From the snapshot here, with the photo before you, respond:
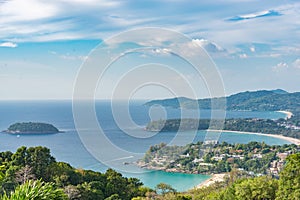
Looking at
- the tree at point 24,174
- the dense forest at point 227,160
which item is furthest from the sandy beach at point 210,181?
the tree at point 24,174

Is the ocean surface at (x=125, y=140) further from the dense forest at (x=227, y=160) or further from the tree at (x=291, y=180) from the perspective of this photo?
the tree at (x=291, y=180)

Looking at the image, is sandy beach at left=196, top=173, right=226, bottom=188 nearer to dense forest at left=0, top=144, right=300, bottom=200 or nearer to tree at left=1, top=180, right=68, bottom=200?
dense forest at left=0, top=144, right=300, bottom=200

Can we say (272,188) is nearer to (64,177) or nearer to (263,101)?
(64,177)

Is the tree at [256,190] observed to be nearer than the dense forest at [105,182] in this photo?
No

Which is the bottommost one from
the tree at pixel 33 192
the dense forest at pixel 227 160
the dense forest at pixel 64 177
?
the dense forest at pixel 227 160

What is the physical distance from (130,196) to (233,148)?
21.3m

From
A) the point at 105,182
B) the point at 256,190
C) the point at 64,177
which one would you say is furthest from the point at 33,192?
the point at 105,182

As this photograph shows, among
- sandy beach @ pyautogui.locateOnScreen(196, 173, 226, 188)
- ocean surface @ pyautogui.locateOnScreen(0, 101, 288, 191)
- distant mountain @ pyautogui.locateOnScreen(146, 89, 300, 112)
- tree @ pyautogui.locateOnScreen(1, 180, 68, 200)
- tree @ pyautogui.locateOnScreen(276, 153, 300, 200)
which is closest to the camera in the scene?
tree @ pyautogui.locateOnScreen(1, 180, 68, 200)

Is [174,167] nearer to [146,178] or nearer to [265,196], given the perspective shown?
[146,178]

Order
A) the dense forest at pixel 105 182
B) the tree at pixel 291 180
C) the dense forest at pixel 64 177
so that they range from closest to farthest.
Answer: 1. the tree at pixel 291 180
2. the dense forest at pixel 105 182
3. the dense forest at pixel 64 177

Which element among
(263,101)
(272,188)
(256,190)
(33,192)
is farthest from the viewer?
(263,101)

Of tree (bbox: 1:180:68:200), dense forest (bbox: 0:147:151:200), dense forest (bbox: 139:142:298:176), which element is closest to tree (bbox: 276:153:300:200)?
dense forest (bbox: 0:147:151:200)

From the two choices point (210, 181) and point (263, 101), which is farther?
point (263, 101)

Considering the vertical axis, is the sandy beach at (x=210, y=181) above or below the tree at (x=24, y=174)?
below
